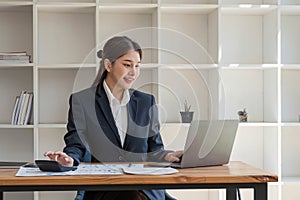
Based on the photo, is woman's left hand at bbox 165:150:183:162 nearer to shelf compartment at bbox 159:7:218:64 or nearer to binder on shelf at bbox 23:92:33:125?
shelf compartment at bbox 159:7:218:64

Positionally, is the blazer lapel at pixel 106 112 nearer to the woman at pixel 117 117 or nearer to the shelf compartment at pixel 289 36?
the woman at pixel 117 117

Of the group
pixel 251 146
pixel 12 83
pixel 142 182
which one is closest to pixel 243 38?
pixel 251 146

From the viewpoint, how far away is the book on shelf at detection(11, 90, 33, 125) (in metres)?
3.32

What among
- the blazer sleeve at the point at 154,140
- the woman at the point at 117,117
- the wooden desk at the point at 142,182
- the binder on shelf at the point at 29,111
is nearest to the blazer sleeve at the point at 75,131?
the woman at the point at 117,117

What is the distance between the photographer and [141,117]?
6.55 feet

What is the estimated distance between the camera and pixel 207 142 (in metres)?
1.93

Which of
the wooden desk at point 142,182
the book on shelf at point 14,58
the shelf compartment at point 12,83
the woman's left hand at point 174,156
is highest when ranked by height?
the book on shelf at point 14,58

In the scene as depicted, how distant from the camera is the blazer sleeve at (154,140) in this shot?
6.77 ft

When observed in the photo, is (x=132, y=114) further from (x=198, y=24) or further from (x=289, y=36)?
(x=289, y=36)

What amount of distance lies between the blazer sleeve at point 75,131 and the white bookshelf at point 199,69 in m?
1.03

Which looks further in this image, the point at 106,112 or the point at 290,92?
the point at 290,92

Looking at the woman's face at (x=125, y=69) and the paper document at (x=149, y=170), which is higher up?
the woman's face at (x=125, y=69)

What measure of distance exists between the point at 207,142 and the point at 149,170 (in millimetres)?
276

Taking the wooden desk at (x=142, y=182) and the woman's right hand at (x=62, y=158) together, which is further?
the woman's right hand at (x=62, y=158)
